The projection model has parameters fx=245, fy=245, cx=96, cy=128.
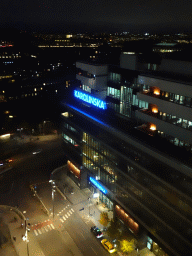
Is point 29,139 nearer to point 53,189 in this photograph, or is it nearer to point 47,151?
point 47,151

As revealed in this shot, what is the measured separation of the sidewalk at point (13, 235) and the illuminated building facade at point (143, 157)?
678 inches

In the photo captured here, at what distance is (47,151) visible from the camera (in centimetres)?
8438

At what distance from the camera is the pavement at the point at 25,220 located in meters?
45.1

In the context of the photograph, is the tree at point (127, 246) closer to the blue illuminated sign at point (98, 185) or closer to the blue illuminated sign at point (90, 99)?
the blue illuminated sign at point (98, 185)

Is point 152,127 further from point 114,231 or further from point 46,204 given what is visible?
point 46,204

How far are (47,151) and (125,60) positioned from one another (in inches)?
1687

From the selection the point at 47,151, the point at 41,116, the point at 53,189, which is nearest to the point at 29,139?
the point at 47,151

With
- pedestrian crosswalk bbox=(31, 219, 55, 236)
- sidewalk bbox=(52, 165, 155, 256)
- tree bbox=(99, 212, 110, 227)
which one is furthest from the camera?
sidewalk bbox=(52, 165, 155, 256)

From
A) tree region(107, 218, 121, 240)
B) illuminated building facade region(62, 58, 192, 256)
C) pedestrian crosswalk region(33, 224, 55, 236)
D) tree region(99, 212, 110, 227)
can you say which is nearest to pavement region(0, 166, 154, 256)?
pedestrian crosswalk region(33, 224, 55, 236)

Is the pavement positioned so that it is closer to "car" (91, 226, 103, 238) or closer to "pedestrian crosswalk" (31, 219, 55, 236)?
"pedestrian crosswalk" (31, 219, 55, 236)

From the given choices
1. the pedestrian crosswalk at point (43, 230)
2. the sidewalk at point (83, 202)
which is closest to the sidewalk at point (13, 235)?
the pedestrian crosswalk at point (43, 230)

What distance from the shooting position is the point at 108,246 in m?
44.8

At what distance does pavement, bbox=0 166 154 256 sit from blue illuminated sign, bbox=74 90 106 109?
2208 centimetres

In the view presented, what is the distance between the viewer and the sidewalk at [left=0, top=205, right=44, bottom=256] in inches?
1767
